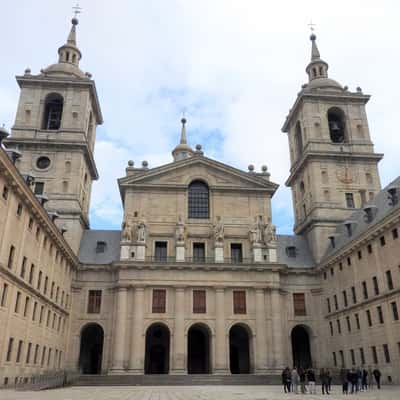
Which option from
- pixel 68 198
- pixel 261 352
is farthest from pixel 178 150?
pixel 261 352

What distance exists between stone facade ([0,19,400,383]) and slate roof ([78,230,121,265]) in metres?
0.19

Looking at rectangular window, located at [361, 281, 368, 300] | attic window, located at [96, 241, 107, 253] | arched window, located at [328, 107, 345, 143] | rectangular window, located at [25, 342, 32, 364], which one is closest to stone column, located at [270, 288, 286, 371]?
rectangular window, located at [361, 281, 368, 300]

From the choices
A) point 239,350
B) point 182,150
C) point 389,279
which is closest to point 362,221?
point 389,279

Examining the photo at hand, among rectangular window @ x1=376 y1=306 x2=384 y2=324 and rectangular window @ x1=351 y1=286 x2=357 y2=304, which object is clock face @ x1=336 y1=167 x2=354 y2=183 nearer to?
rectangular window @ x1=351 y1=286 x2=357 y2=304

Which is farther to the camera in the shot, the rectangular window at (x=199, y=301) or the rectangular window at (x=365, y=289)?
the rectangular window at (x=199, y=301)

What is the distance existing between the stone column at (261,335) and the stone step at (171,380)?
3557mm

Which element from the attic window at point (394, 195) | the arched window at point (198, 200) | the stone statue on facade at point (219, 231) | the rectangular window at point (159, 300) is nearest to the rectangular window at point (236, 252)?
the stone statue on facade at point (219, 231)

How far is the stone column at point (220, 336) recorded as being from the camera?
42469 millimetres

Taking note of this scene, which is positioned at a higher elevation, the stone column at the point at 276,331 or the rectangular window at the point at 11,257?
the rectangular window at the point at 11,257

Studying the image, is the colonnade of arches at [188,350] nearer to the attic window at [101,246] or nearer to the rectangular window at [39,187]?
the attic window at [101,246]

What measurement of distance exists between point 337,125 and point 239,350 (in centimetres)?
3265

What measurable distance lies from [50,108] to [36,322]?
31873mm

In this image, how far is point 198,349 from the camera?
4859 cm

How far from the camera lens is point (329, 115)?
6019cm
